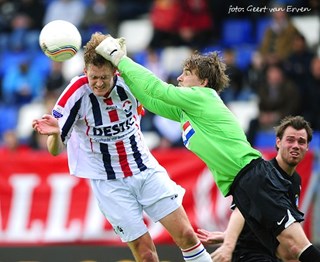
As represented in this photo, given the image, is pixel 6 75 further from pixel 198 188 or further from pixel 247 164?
pixel 247 164

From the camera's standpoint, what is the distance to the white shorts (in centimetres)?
685

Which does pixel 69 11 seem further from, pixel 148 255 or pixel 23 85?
pixel 148 255

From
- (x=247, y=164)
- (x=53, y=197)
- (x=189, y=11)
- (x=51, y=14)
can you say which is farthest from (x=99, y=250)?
(x=51, y=14)

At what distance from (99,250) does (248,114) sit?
3379 millimetres

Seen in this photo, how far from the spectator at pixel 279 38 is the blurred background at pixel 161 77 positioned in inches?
0.6

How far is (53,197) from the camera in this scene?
10.2 metres

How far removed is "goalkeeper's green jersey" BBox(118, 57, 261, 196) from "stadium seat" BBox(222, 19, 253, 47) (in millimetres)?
7234

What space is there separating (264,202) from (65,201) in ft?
14.7

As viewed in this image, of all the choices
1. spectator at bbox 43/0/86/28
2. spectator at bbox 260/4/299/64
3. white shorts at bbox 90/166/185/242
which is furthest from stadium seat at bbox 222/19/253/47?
white shorts at bbox 90/166/185/242

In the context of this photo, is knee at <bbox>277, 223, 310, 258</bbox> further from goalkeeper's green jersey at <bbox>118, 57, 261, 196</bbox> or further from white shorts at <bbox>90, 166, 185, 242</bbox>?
white shorts at <bbox>90, 166, 185, 242</bbox>

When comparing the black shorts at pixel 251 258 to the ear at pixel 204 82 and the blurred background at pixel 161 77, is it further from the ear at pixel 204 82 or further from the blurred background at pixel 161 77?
the blurred background at pixel 161 77

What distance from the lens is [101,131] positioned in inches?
269

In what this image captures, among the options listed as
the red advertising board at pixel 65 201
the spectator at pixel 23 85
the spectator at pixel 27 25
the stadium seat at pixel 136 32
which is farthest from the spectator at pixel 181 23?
the red advertising board at pixel 65 201

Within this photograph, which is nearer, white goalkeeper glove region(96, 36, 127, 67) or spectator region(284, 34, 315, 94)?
white goalkeeper glove region(96, 36, 127, 67)
